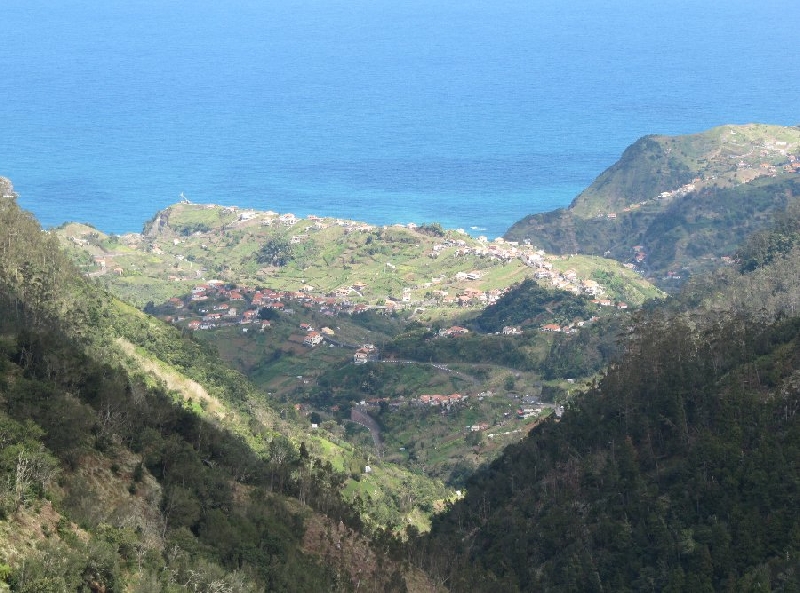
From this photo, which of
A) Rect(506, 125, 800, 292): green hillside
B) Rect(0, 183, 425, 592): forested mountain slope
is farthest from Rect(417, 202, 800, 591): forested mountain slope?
Rect(506, 125, 800, 292): green hillside

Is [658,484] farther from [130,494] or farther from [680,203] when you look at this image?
[680,203]

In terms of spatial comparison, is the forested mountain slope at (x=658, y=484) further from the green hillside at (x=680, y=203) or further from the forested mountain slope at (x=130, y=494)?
the green hillside at (x=680, y=203)

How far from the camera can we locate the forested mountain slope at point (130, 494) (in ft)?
98.5

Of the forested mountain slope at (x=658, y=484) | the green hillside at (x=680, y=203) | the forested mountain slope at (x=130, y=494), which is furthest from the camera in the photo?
the green hillside at (x=680, y=203)

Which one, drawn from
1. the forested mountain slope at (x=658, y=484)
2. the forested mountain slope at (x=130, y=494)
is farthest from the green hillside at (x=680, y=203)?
the forested mountain slope at (x=130, y=494)

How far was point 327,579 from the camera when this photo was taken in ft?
134

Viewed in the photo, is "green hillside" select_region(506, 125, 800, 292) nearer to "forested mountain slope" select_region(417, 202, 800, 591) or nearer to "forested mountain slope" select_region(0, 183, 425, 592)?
"forested mountain slope" select_region(417, 202, 800, 591)

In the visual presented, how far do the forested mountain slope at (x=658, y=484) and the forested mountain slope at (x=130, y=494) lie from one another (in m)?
7.04

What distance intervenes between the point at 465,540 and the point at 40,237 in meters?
31.8

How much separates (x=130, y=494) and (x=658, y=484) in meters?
23.8

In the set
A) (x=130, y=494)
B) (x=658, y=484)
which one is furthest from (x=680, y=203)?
(x=130, y=494)

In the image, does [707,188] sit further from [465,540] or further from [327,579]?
[327,579]

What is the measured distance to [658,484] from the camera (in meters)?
49.8

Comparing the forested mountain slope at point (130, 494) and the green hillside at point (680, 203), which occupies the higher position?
the green hillside at point (680, 203)
